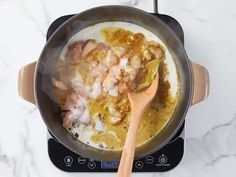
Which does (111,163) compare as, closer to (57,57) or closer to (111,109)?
(111,109)

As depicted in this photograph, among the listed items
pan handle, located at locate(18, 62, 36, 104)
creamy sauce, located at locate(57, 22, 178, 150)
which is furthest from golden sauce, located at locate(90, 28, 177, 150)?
pan handle, located at locate(18, 62, 36, 104)

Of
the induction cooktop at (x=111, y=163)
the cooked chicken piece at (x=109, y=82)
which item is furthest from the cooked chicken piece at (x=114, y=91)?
the induction cooktop at (x=111, y=163)

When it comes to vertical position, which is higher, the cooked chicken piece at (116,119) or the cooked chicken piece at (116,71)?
the cooked chicken piece at (116,71)

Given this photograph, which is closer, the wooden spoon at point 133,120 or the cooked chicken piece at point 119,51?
the wooden spoon at point 133,120

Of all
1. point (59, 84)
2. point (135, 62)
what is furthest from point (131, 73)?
point (59, 84)

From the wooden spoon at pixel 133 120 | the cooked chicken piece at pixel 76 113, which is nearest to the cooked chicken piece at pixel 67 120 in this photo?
the cooked chicken piece at pixel 76 113

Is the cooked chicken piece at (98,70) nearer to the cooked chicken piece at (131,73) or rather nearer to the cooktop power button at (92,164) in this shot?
the cooked chicken piece at (131,73)

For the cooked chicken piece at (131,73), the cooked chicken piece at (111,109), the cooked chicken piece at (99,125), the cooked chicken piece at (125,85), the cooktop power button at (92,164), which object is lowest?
the cooktop power button at (92,164)
